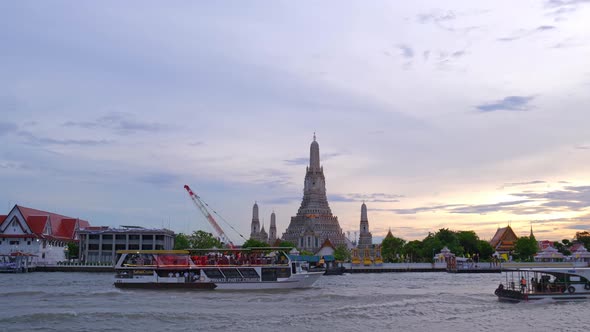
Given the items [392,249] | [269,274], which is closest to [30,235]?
[269,274]

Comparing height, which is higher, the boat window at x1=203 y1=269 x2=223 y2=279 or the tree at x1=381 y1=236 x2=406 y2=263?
the tree at x1=381 y1=236 x2=406 y2=263

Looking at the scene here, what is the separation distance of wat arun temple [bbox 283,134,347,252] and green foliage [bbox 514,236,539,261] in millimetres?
46194


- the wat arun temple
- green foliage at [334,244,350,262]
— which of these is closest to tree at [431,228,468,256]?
green foliage at [334,244,350,262]

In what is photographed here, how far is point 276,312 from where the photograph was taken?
3731 cm

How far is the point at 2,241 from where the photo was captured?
112375mm

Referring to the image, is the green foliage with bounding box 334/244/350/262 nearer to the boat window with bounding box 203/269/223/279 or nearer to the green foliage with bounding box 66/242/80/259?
the green foliage with bounding box 66/242/80/259

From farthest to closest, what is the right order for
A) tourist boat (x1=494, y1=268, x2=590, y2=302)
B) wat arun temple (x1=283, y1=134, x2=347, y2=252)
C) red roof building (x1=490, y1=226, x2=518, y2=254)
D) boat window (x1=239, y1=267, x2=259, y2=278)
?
wat arun temple (x1=283, y1=134, x2=347, y2=252) → red roof building (x1=490, y1=226, x2=518, y2=254) → boat window (x1=239, y1=267, x2=259, y2=278) → tourist boat (x1=494, y1=268, x2=590, y2=302)

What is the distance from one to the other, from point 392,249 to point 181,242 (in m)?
47.3

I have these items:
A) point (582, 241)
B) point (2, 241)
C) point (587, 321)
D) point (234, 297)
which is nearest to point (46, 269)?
point (2, 241)

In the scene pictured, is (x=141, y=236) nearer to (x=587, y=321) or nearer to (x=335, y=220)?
(x=335, y=220)

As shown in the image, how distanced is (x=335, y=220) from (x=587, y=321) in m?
141

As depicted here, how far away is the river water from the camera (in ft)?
106

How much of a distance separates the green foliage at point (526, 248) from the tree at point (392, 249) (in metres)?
25.1

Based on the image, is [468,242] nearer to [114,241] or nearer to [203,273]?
[114,241]
